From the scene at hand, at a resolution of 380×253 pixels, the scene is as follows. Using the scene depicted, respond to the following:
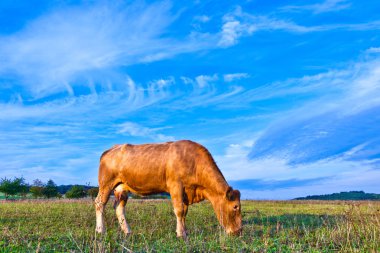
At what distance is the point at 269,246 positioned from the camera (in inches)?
347

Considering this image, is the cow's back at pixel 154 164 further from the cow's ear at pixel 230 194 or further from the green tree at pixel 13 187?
the green tree at pixel 13 187

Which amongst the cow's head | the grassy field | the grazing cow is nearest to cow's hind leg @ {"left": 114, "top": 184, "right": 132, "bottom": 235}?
the grazing cow

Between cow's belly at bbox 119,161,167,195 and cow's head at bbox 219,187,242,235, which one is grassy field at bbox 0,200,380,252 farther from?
cow's belly at bbox 119,161,167,195

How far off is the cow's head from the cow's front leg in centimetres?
119

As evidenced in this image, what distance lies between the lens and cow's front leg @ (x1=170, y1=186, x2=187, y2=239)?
12.2 meters

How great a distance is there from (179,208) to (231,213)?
163 cm

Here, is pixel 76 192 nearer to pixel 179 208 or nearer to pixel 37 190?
pixel 37 190

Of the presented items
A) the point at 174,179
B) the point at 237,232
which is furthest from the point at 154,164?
the point at 237,232

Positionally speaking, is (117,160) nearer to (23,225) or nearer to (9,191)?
(23,225)

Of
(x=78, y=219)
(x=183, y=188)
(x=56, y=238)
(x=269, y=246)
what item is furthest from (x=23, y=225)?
(x=269, y=246)

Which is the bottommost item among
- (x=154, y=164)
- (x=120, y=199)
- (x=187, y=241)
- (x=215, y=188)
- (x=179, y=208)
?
(x=187, y=241)

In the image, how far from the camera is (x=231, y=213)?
12266mm

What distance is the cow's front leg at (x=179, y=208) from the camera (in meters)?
12.2

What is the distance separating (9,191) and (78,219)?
49.8 metres
